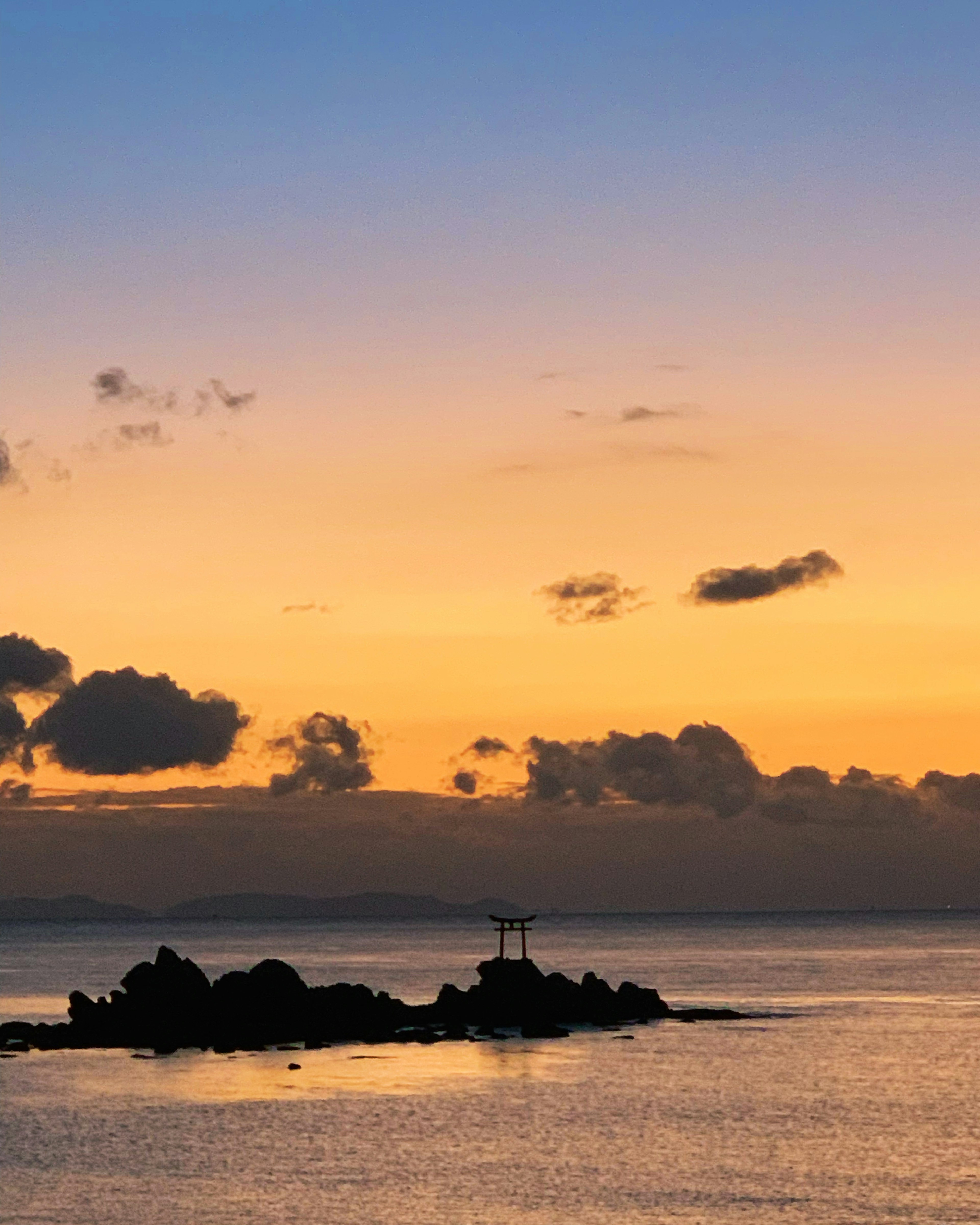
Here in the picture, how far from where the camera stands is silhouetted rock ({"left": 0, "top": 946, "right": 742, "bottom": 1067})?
106m

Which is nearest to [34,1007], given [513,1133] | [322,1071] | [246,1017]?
[246,1017]

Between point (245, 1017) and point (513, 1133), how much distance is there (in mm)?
37561

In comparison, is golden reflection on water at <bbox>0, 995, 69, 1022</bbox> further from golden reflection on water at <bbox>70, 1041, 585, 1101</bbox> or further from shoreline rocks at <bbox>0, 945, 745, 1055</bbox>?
golden reflection on water at <bbox>70, 1041, 585, 1101</bbox>

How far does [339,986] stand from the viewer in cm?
11300

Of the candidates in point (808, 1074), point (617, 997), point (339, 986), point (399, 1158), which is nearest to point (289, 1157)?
point (399, 1158)

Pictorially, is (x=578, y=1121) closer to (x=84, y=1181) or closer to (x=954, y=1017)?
(x=84, y=1181)

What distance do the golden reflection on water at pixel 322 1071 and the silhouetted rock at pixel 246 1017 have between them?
7.26ft

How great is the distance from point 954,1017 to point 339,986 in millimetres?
47829

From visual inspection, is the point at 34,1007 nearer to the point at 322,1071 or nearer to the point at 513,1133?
the point at 322,1071

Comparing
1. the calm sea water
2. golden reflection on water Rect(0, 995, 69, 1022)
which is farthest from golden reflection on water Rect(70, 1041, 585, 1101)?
golden reflection on water Rect(0, 995, 69, 1022)

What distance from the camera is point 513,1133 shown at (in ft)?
241

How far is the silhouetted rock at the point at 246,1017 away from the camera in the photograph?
106188mm

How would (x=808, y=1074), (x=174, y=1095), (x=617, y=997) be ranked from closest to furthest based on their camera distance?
1. (x=174, y=1095)
2. (x=808, y=1074)
3. (x=617, y=997)

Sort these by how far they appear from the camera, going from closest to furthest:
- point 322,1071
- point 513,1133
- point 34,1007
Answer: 1. point 513,1133
2. point 322,1071
3. point 34,1007
